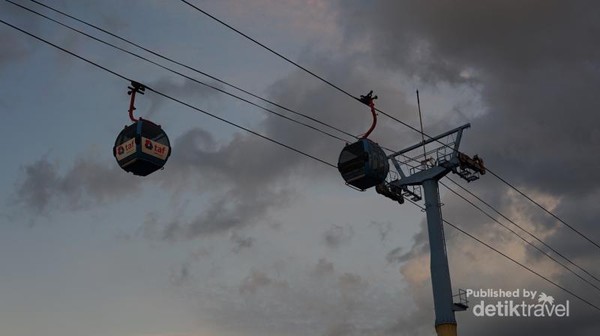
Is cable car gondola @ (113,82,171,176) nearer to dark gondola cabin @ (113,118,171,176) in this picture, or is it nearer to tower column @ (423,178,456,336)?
dark gondola cabin @ (113,118,171,176)

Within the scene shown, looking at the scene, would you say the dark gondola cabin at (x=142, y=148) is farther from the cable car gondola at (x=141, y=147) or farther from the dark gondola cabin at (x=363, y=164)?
the dark gondola cabin at (x=363, y=164)

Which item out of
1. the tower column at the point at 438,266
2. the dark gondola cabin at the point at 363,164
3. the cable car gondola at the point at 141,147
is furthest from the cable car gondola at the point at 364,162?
the tower column at the point at 438,266

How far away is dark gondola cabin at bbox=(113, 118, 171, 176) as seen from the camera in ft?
74.8

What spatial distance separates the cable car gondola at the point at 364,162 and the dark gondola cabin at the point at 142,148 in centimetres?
829

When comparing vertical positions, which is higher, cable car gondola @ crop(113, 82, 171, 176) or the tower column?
the tower column

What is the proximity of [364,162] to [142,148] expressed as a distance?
30.9ft

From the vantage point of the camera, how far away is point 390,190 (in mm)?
48031

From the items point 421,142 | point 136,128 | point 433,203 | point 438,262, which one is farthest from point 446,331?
point 136,128

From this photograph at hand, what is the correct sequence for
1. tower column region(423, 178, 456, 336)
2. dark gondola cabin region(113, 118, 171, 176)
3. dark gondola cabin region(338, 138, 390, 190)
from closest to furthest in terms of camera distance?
dark gondola cabin region(113, 118, 171, 176)
dark gondola cabin region(338, 138, 390, 190)
tower column region(423, 178, 456, 336)

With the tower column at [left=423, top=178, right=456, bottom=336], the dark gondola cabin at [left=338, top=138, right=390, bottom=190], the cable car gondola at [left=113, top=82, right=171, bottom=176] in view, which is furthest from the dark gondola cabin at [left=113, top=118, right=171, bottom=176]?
the tower column at [left=423, top=178, right=456, bottom=336]

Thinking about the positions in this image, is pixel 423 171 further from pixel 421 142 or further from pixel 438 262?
pixel 438 262

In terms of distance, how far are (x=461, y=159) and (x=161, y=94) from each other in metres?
27.2

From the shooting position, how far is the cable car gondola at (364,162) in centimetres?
2825

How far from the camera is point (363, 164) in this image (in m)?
28.2
